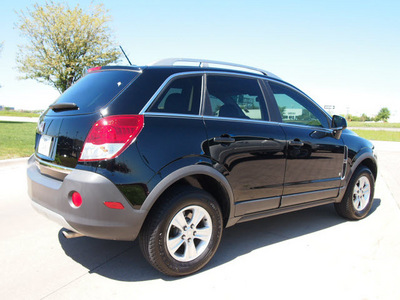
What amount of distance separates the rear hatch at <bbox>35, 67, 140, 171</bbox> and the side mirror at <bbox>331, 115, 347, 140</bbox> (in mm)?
2604

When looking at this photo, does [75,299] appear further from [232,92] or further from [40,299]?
[232,92]

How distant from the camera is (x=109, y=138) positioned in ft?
8.36

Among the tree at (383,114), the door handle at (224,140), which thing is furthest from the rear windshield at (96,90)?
the tree at (383,114)

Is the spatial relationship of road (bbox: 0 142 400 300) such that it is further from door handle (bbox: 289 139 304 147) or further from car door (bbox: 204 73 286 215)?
door handle (bbox: 289 139 304 147)

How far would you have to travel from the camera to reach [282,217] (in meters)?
4.85

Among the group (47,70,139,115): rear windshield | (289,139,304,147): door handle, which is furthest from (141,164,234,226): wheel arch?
(289,139,304,147): door handle

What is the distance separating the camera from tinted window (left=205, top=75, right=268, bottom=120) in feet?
10.7

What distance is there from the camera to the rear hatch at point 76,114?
105 inches

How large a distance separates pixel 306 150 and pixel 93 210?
2.38 metres

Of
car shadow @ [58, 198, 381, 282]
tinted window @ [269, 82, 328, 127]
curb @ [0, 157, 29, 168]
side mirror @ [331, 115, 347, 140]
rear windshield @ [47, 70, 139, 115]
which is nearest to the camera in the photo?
rear windshield @ [47, 70, 139, 115]

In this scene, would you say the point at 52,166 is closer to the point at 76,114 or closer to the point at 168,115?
A: the point at 76,114

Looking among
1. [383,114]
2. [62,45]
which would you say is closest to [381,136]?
[62,45]

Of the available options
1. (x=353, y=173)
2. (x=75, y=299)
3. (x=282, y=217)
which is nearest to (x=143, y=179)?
(x=75, y=299)

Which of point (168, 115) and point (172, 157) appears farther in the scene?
point (168, 115)
